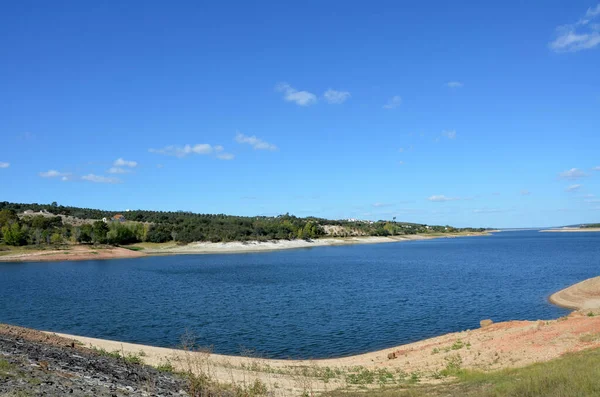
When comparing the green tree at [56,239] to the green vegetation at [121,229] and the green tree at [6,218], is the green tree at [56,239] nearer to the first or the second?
the green vegetation at [121,229]

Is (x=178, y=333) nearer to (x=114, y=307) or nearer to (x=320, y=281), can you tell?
(x=114, y=307)

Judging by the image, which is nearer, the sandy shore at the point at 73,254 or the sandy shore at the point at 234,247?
the sandy shore at the point at 73,254

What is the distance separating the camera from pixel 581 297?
40.3 m

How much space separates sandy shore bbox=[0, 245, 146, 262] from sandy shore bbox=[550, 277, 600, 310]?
98731 millimetres

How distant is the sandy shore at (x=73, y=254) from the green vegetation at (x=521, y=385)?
10515cm

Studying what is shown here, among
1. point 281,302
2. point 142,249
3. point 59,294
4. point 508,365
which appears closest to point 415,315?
point 281,302

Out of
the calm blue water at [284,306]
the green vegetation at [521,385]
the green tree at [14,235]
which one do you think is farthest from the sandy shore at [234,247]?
the green vegetation at [521,385]

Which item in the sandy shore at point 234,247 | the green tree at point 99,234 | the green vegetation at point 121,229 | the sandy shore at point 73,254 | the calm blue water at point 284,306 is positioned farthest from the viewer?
the sandy shore at point 234,247

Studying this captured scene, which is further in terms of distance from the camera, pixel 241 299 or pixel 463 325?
pixel 241 299

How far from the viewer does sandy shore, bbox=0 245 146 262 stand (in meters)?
99.8

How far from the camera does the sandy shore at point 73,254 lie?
99.8 metres

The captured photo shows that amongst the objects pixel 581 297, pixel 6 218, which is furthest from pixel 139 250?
pixel 581 297

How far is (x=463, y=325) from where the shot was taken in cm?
3172

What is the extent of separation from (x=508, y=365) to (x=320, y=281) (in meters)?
41.1
